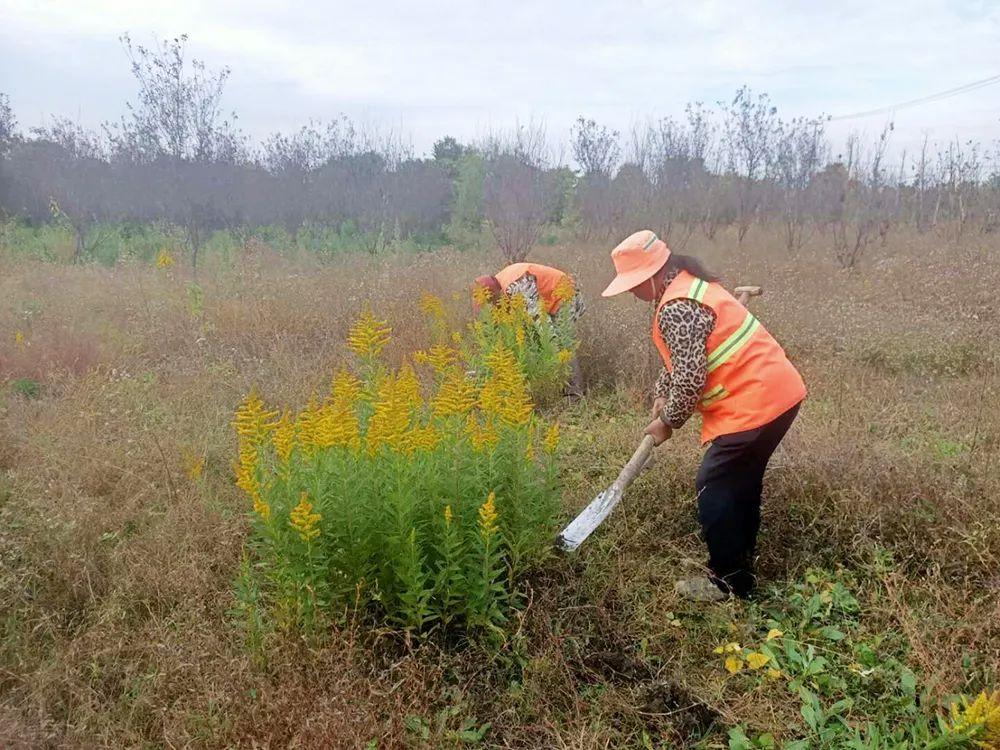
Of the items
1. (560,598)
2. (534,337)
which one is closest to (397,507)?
(560,598)

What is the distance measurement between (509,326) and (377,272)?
14.7 ft

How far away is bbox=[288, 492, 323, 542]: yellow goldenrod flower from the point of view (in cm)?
203

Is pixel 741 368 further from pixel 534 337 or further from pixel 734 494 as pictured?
pixel 534 337

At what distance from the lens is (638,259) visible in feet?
9.08

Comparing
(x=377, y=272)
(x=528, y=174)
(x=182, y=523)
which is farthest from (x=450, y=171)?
(x=182, y=523)

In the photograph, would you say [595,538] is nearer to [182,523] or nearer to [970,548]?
[970,548]

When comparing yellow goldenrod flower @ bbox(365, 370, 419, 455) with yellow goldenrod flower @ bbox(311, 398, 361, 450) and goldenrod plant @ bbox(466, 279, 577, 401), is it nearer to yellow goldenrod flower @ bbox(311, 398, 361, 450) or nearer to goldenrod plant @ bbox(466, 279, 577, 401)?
yellow goldenrod flower @ bbox(311, 398, 361, 450)

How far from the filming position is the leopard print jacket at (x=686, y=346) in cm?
256

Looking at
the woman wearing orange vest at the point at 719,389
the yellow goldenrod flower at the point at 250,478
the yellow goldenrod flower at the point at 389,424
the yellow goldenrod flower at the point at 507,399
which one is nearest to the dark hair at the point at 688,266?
the woman wearing orange vest at the point at 719,389

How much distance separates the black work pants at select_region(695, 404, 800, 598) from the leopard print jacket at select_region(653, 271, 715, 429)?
22cm

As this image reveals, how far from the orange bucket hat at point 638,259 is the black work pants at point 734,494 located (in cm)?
74

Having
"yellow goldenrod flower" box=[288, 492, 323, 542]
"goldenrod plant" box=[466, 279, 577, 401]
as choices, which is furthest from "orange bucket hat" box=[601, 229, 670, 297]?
"goldenrod plant" box=[466, 279, 577, 401]

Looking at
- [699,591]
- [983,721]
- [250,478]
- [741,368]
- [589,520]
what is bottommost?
[699,591]

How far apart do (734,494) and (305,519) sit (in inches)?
66.4
